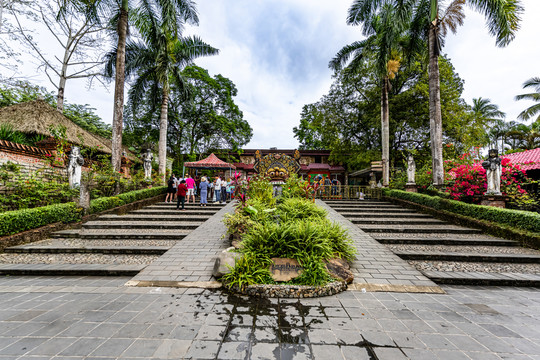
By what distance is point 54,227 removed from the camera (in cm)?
625

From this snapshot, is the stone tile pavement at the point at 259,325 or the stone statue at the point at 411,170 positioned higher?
the stone statue at the point at 411,170

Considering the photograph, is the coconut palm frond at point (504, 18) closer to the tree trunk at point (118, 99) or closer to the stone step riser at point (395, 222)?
the stone step riser at point (395, 222)

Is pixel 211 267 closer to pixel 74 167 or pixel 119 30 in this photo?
pixel 74 167

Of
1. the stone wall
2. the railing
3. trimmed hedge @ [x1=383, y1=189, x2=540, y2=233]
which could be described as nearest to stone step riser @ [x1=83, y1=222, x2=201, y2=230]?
the stone wall

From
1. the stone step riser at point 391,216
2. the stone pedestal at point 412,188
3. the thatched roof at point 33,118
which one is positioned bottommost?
the stone step riser at point 391,216

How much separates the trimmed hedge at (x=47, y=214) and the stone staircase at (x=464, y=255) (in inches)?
368

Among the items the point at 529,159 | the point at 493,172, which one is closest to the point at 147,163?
the point at 493,172

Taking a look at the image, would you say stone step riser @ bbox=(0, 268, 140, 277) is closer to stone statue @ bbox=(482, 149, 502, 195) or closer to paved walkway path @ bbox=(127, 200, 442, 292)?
paved walkway path @ bbox=(127, 200, 442, 292)

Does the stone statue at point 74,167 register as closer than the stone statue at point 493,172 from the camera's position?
No

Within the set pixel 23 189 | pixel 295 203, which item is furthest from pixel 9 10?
pixel 295 203

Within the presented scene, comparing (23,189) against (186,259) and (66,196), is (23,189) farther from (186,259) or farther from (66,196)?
(186,259)

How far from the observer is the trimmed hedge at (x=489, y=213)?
18.7ft

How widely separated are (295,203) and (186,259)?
360 centimetres

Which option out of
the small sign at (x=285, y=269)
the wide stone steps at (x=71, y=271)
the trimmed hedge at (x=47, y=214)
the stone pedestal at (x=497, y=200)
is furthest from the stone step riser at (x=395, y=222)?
the trimmed hedge at (x=47, y=214)
